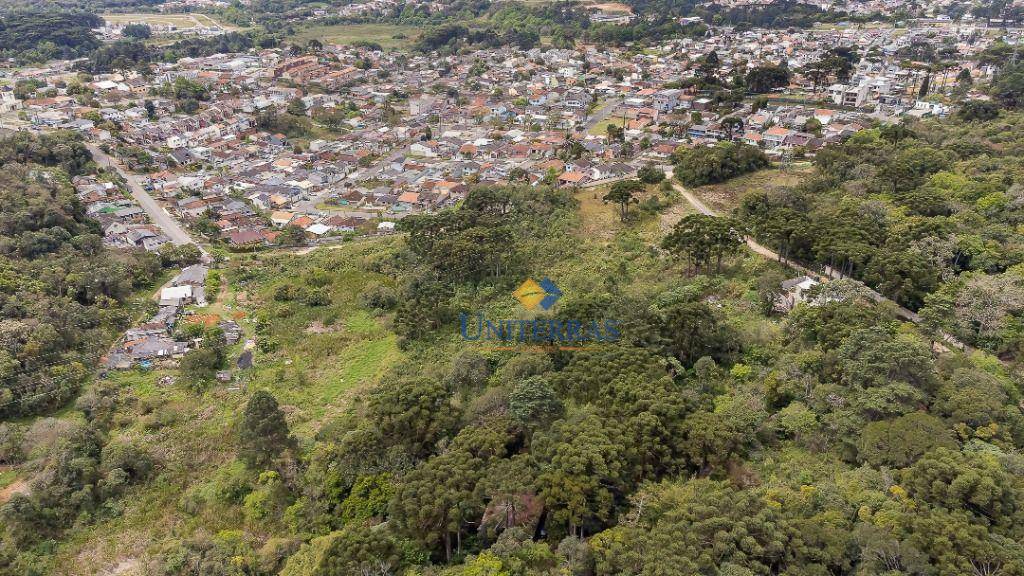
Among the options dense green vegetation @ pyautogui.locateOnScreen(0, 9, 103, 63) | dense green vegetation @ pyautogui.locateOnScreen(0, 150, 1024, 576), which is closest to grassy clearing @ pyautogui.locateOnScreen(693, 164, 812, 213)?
dense green vegetation @ pyautogui.locateOnScreen(0, 150, 1024, 576)

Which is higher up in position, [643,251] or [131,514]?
[643,251]

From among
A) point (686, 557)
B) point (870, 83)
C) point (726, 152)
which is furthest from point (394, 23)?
point (686, 557)

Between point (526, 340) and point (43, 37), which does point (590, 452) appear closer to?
point (526, 340)

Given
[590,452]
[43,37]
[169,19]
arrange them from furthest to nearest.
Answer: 1. [169,19]
2. [43,37]
3. [590,452]

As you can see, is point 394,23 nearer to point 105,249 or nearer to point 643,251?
point 105,249
